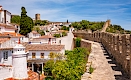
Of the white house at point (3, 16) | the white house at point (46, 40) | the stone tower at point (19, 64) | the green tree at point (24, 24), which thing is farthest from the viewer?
the green tree at point (24, 24)

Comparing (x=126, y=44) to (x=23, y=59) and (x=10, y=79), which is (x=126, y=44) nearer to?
(x=23, y=59)

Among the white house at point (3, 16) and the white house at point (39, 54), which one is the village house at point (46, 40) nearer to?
the white house at point (3, 16)

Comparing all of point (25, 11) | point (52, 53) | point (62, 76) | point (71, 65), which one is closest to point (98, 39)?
point (52, 53)

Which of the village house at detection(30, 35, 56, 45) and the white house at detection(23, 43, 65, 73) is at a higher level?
the village house at detection(30, 35, 56, 45)

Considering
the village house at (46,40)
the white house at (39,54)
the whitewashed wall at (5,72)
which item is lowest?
the white house at (39,54)

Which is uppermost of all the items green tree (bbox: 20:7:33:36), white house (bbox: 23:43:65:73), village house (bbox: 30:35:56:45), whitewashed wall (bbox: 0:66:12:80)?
green tree (bbox: 20:7:33:36)

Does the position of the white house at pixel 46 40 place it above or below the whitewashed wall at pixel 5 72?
above

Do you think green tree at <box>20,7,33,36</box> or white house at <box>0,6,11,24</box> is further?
green tree at <box>20,7,33,36</box>

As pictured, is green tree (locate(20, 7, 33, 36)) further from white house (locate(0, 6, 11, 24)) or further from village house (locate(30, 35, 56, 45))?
village house (locate(30, 35, 56, 45))

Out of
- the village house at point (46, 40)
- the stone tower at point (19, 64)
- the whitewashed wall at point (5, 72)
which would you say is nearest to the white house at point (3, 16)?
the village house at point (46, 40)

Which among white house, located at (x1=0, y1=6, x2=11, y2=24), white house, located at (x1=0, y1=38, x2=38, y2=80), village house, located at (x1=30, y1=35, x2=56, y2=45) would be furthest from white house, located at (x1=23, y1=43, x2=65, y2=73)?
white house, located at (x1=0, y1=38, x2=38, y2=80)

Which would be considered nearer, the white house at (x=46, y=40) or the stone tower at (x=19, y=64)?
the stone tower at (x=19, y=64)

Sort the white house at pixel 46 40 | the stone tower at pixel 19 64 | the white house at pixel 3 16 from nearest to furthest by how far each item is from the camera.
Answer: the stone tower at pixel 19 64
the white house at pixel 3 16
the white house at pixel 46 40

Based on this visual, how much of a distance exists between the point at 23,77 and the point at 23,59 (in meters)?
0.84
